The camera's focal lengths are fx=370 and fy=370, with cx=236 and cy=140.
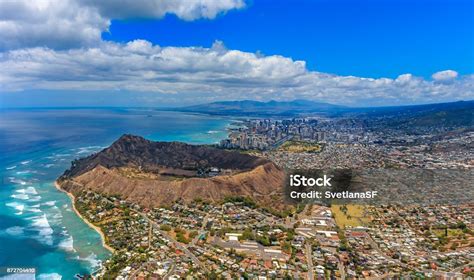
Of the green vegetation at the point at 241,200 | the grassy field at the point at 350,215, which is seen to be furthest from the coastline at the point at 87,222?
the grassy field at the point at 350,215

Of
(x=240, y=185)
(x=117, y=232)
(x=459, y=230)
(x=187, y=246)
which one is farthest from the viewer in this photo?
(x=240, y=185)

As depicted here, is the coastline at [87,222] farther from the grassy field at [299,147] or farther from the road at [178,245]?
the grassy field at [299,147]

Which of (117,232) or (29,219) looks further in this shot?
(29,219)

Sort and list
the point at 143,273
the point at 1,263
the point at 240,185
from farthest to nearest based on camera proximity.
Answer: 1. the point at 240,185
2. the point at 1,263
3. the point at 143,273

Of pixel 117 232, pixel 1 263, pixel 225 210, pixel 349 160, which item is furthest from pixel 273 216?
pixel 349 160

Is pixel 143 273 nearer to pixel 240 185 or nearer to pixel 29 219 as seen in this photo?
pixel 29 219
